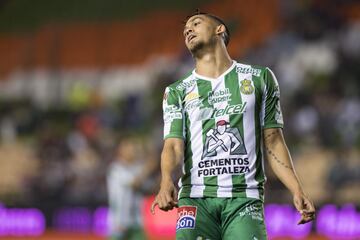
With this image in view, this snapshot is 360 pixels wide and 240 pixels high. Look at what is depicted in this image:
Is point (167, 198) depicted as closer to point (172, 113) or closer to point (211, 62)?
point (172, 113)

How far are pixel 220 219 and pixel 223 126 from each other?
1.82ft

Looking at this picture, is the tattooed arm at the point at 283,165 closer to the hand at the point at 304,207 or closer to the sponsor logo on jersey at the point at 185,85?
the hand at the point at 304,207

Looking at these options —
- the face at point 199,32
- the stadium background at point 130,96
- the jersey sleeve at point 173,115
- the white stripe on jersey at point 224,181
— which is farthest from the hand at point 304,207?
the stadium background at point 130,96

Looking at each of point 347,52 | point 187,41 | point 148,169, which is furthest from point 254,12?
point 187,41

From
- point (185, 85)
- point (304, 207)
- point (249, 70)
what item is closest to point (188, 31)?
point (185, 85)

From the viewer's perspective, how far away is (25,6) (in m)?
22.7

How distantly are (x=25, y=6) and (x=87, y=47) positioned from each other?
195cm

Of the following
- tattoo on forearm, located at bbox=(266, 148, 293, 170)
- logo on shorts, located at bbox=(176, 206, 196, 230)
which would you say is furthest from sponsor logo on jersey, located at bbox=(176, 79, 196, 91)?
logo on shorts, located at bbox=(176, 206, 196, 230)

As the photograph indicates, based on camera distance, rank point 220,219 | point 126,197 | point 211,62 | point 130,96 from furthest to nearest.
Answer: point 130,96
point 126,197
point 211,62
point 220,219

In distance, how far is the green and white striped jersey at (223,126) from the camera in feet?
17.9

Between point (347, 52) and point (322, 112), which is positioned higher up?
point (347, 52)

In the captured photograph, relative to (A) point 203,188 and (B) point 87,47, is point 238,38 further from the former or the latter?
(A) point 203,188

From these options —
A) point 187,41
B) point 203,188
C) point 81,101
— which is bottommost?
point 203,188

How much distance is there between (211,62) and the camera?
5641 mm
